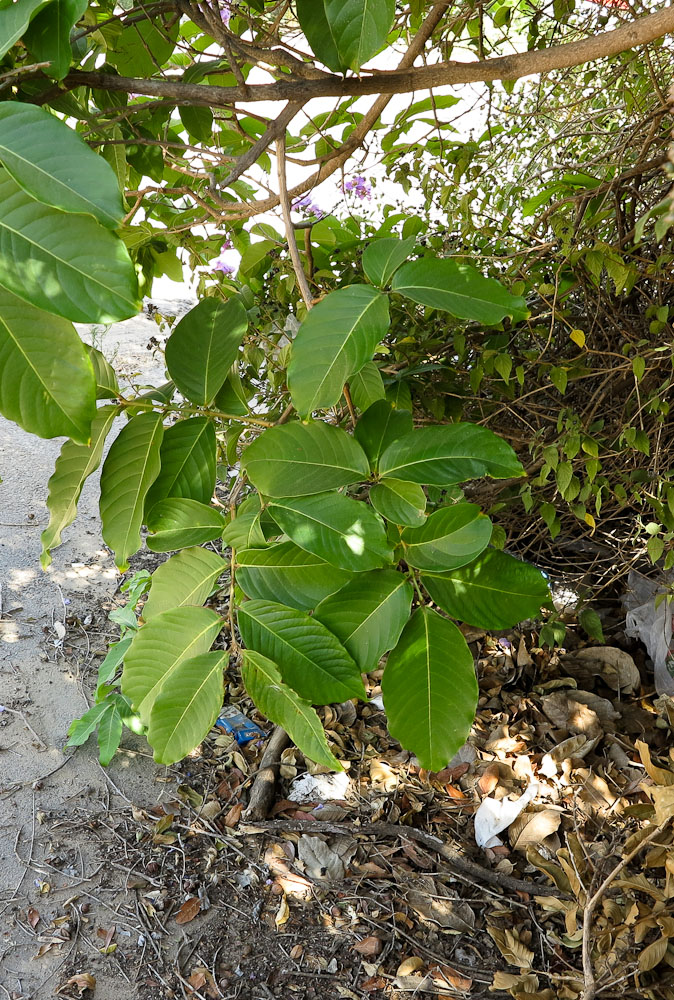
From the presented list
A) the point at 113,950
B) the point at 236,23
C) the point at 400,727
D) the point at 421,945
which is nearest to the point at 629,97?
the point at 236,23

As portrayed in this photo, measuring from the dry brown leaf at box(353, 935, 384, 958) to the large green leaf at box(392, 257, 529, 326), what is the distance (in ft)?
4.89

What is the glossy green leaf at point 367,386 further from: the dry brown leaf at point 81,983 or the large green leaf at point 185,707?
the dry brown leaf at point 81,983

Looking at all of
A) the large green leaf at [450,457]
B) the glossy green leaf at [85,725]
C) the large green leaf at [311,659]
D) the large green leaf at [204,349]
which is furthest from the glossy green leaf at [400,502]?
the glossy green leaf at [85,725]

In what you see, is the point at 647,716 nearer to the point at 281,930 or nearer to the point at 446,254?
the point at 281,930

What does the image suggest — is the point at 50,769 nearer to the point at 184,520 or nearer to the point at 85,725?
the point at 85,725

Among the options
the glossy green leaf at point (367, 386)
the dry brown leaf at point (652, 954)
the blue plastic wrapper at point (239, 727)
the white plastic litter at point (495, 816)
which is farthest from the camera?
the blue plastic wrapper at point (239, 727)

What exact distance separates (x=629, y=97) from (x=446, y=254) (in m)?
0.47

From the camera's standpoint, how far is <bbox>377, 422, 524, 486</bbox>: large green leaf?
74cm

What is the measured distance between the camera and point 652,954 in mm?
1357

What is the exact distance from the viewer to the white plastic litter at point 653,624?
208 centimetres

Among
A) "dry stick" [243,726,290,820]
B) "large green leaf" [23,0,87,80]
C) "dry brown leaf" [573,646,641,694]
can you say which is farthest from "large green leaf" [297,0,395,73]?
"dry brown leaf" [573,646,641,694]

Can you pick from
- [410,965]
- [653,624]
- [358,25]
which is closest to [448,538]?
[358,25]

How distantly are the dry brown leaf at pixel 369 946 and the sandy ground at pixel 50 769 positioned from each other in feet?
1.64

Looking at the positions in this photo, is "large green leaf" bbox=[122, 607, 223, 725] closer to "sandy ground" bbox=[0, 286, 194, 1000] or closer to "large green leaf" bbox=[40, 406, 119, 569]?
"large green leaf" bbox=[40, 406, 119, 569]
